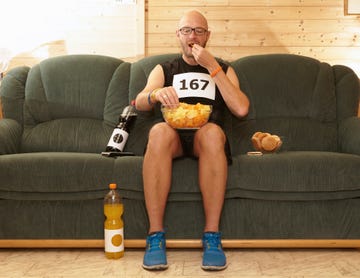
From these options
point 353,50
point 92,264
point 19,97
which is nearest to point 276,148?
point 92,264

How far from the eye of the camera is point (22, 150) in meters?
2.71

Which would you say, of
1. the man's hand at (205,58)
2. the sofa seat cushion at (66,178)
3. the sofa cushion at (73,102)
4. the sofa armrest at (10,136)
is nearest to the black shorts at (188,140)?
the sofa seat cushion at (66,178)

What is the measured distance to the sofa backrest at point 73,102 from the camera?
8.87 ft

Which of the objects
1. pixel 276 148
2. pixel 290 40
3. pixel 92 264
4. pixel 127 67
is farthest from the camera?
pixel 290 40

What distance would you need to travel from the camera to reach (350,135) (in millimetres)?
2529

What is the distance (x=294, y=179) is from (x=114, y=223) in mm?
834

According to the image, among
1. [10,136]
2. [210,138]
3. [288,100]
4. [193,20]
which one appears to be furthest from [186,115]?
[10,136]

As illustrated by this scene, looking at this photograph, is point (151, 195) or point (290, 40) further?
point (290, 40)

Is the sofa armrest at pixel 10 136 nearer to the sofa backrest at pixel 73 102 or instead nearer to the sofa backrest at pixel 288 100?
the sofa backrest at pixel 73 102

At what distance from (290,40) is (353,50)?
0.44 meters

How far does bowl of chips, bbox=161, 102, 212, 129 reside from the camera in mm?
2051

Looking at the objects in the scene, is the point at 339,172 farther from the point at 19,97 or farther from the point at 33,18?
the point at 33,18

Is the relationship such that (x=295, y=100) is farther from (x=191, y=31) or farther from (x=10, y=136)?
(x=10, y=136)

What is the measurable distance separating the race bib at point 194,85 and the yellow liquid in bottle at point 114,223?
655mm
